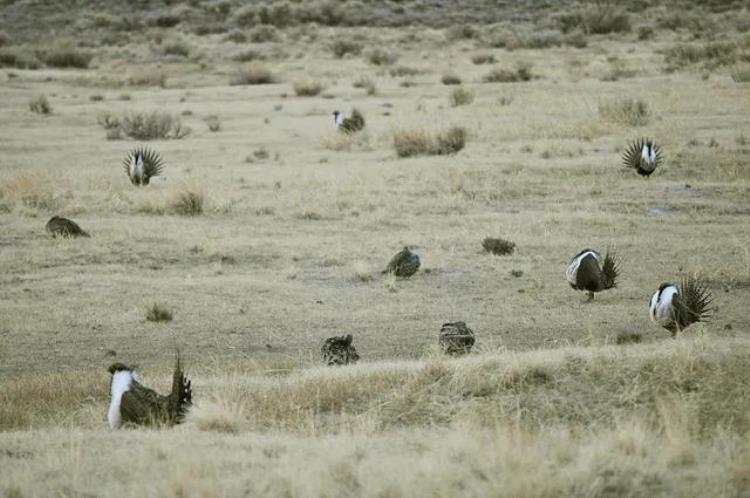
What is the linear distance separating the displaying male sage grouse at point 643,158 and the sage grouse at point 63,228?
345 inches

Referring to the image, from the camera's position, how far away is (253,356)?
37.3 ft

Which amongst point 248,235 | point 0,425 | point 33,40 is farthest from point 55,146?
point 33,40

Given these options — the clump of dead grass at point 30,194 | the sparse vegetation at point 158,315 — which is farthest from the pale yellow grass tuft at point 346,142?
the sparse vegetation at point 158,315

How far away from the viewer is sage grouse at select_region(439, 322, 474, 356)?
409 inches

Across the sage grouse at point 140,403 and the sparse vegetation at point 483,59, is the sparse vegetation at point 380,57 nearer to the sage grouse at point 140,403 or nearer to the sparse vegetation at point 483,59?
the sparse vegetation at point 483,59

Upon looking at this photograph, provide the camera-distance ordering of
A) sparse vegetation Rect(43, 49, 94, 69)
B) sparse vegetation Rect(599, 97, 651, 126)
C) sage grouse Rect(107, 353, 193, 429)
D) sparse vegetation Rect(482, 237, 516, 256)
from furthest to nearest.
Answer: sparse vegetation Rect(43, 49, 94, 69) → sparse vegetation Rect(599, 97, 651, 126) → sparse vegetation Rect(482, 237, 516, 256) → sage grouse Rect(107, 353, 193, 429)

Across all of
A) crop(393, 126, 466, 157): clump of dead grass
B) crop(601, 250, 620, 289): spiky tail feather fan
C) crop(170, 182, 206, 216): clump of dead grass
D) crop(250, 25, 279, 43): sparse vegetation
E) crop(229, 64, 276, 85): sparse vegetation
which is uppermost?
crop(250, 25, 279, 43): sparse vegetation

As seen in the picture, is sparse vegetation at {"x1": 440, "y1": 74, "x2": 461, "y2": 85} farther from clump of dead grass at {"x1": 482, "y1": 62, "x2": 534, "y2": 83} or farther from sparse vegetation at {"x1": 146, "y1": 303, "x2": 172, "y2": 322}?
sparse vegetation at {"x1": 146, "y1": 303, "x2": 172, "y2": 322}

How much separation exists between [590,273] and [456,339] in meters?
2.68

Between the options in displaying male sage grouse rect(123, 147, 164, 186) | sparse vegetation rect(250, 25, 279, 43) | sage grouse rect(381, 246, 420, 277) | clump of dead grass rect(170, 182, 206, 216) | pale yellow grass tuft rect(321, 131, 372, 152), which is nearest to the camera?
sage grouse rect(381, 246, 420, 277)

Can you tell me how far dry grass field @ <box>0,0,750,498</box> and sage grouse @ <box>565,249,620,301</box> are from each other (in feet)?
0.85

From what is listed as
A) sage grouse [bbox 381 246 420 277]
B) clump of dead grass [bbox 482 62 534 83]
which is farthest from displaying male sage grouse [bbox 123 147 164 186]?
clump of dead grass [bbox 482 62 534 83]

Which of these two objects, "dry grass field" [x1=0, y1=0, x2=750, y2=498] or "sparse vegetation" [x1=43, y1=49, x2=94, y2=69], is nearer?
"dry grass field" [x1=0, y1=0, x2=750, y2=498]

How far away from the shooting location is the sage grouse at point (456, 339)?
10391mm
